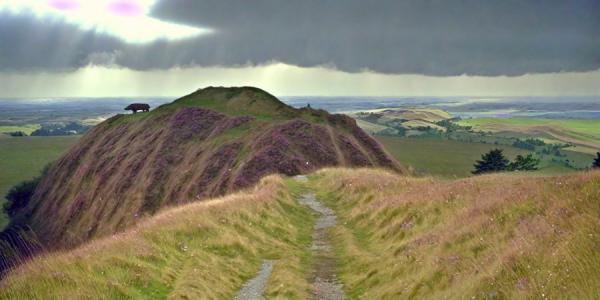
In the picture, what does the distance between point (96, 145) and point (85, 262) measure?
13169 cm

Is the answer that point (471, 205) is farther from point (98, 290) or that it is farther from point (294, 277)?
point (98, 290)

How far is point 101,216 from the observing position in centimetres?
9844

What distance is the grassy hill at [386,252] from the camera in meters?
12.6

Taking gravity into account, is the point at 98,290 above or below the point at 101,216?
above

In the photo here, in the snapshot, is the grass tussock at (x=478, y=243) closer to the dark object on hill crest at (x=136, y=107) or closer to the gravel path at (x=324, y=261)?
the gravel path at (x=324, y=261)

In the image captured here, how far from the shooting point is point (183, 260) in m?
19.5

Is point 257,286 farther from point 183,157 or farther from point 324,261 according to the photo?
point 183,157

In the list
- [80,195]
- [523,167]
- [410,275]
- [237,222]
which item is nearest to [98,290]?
[410,275]

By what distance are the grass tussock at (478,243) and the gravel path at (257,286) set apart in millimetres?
3380

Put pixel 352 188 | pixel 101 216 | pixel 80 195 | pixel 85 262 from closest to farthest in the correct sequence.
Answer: pixel 85 262, pixel 352 188, pixel 101 216, pixel 80 195

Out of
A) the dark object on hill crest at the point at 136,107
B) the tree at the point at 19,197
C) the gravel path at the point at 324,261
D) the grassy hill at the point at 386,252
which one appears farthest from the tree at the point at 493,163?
the tree at the point at 19,197

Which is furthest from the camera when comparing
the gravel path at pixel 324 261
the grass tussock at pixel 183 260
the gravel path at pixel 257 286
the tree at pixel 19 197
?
the tree at pixel 19 197


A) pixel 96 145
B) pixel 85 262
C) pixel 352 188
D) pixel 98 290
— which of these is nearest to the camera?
pixel 98 290

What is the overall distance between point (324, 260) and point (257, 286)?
537 centimetres
